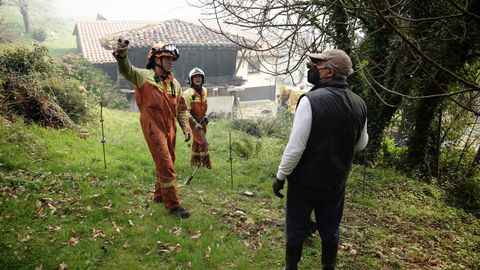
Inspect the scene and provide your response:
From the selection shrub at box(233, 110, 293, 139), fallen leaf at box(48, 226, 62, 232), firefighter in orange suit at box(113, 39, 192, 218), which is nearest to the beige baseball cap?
firefighter in orange suit at box(113, 39, 192, 218)

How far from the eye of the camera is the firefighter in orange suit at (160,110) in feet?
14.0

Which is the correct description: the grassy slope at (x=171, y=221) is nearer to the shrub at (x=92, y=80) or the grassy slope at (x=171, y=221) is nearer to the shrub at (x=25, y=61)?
the shrub at (x=25, y=61)

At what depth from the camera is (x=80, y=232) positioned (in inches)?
156

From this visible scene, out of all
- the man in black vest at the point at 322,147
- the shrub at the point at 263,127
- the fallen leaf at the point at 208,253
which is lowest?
the shrub at the point at 263,127

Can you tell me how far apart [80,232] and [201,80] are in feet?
13.6

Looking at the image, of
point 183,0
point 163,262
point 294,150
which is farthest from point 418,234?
point 183,0

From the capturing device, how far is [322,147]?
2.69 m

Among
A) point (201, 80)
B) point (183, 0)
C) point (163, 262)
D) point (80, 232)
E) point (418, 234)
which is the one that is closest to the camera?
point (163, 262)

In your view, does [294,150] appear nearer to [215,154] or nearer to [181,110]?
[181,110]

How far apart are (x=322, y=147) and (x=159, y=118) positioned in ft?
8.26

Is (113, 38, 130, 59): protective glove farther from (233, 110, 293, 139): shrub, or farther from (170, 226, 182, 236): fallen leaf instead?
(233, 110, 293, 139): shrub

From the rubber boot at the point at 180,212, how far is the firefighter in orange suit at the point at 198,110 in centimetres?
242

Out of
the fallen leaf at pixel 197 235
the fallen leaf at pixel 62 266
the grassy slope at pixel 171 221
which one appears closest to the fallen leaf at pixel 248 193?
the grassy slope at pixel 171 221

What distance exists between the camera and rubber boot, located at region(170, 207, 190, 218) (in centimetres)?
453
